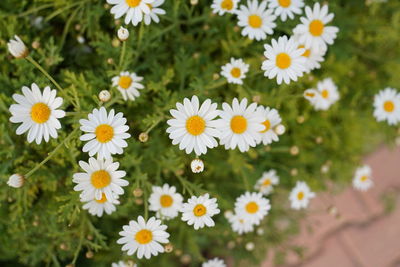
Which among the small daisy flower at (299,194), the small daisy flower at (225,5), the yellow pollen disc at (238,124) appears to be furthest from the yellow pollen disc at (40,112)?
the small daisy flower at (299,194)

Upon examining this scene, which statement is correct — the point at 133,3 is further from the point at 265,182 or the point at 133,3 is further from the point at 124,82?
the point at 265,182

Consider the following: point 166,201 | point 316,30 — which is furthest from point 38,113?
point 316,30

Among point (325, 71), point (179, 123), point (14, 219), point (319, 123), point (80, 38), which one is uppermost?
point (80, 38)

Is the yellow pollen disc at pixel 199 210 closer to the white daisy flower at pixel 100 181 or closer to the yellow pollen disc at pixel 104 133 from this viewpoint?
the white daisy flower at pixel 100 181

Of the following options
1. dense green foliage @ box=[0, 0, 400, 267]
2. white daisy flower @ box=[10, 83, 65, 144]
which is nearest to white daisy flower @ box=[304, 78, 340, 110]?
dense green foliage @ box=[0, 0, 400, 267]

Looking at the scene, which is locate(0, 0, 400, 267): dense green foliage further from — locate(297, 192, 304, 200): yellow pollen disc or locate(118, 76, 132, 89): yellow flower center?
locate(297, 192, 304, 200): yellow pollen disc

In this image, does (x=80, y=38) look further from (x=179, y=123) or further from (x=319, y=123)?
(x=319, y=123)

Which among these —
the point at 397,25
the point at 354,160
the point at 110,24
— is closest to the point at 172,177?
the point at 110,24
